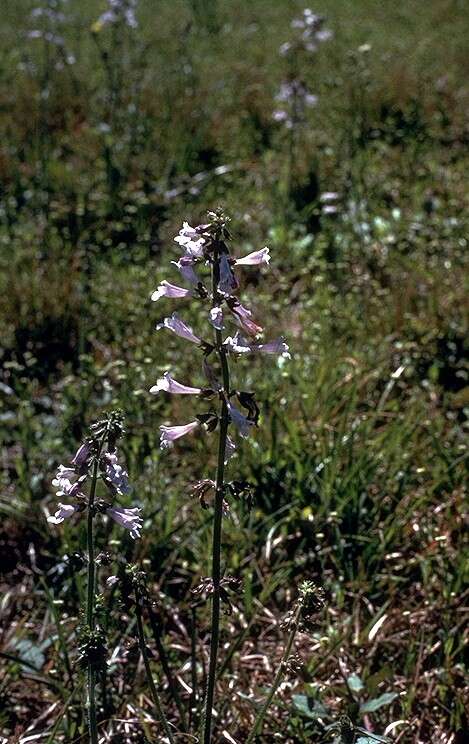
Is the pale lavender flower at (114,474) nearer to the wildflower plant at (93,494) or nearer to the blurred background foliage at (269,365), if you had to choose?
the wildflower plant at (93,494)

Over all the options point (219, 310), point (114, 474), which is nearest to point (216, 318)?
point (219, 310)

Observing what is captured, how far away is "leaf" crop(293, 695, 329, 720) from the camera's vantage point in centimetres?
233

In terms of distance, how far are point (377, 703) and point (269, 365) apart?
1.92 metres

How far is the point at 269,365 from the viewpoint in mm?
4012

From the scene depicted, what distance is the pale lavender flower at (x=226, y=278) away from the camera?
1.76 metres

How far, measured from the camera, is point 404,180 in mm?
6223

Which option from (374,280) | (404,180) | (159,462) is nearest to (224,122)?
(404,180)

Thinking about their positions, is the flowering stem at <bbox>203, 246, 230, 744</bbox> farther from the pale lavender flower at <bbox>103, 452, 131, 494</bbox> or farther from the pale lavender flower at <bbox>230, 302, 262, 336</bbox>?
the pale lavender flower at <bbox>103, 452, 131, 494</bbox>

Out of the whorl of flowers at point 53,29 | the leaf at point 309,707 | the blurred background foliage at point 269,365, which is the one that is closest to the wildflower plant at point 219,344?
the leaf at point 309,707

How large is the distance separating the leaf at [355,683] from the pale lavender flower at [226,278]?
1.31m

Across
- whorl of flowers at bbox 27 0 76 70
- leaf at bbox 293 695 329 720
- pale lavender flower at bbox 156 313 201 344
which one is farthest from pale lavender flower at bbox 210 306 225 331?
whorl of flowers at bbox 27 0 76 70

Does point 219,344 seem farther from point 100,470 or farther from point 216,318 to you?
point 100,470

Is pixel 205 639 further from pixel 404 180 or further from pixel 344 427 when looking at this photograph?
pixel 404 180

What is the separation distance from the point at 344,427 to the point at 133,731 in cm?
143
